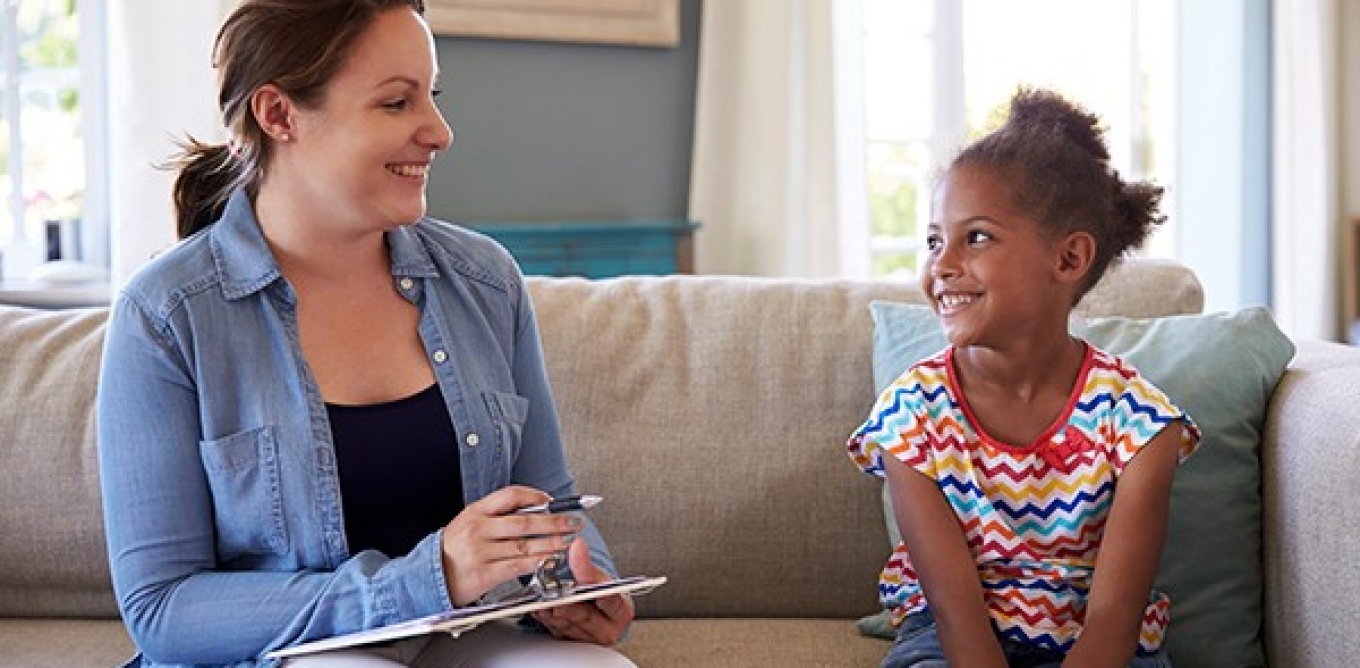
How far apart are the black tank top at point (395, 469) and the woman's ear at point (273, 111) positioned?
0.29m

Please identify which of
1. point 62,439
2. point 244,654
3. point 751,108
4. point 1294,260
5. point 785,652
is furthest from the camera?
point 1294,260

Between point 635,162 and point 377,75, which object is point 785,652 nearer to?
point 377,75

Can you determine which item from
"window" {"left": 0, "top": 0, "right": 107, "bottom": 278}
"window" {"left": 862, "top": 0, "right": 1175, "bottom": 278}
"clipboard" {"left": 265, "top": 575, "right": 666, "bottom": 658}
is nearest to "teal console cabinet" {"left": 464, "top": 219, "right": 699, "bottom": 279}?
"window" {"left": 862, "top": 0, "right": 1175, "bottom": 278}

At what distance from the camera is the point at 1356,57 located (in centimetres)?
517

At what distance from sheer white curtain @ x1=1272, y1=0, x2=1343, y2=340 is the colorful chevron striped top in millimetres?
3380

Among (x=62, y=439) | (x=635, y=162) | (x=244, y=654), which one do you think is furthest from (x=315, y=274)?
(x=635, y=162)

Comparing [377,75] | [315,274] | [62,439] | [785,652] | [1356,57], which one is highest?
[1356,57]

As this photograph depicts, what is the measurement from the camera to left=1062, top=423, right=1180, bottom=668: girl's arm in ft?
5.95

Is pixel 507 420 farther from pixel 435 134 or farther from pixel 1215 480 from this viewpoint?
pixel 1215 480

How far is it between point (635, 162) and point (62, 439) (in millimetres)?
2492

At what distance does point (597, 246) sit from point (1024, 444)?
252 cm

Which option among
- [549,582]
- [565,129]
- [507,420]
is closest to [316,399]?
[507,420]

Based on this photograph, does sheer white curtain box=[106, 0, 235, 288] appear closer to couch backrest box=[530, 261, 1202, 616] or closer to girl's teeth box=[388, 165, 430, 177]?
couch backrest box=[530, 261, 1202, 616]

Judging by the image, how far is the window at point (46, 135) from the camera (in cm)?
412
